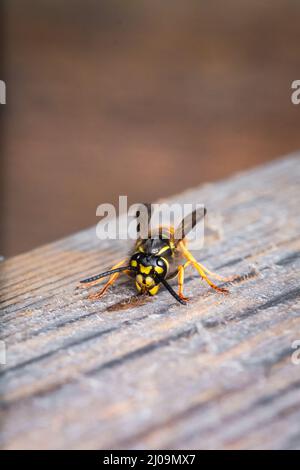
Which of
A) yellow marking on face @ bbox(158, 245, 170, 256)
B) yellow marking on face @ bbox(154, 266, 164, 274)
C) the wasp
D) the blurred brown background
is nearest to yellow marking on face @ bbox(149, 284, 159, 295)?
the wasp

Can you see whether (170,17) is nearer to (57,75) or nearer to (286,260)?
(57,75)

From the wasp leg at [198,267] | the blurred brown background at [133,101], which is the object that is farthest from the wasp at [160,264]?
the blurred brown background at [133,101]

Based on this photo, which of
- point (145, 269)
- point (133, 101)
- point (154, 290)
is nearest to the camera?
point (154, 290)

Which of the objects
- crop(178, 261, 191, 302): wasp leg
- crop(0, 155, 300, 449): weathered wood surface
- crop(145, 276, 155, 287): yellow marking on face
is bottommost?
crop(178, 261, 191, 302): wasp leg

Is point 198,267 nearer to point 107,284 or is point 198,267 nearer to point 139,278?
point 139,278

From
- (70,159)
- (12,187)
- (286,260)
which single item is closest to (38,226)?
(12,187)

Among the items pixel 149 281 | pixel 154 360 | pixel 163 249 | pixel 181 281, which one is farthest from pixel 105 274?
pixel 154 360

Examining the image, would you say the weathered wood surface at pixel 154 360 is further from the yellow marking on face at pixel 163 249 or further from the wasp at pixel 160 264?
the yellow marking on face at pixel 163 249

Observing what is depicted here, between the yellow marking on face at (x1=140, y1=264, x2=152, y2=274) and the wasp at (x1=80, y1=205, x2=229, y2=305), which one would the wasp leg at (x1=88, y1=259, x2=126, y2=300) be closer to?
the wasp at (x1=80, y1=205, x2=229, y2=305)
